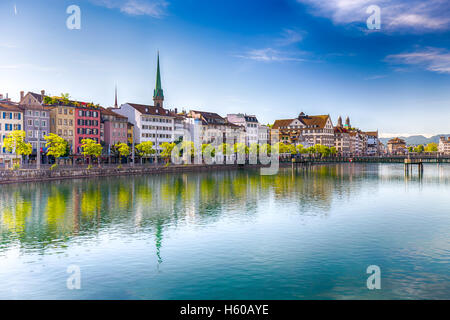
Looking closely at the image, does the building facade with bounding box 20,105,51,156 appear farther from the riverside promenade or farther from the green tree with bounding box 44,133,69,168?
the riverside promenade

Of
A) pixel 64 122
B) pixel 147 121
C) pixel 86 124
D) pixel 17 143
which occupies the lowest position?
pixel 17 143

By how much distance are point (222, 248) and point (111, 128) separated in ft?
293

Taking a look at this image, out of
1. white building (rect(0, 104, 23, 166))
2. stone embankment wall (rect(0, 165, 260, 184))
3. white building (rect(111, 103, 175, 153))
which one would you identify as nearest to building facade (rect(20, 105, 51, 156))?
white building (rect(0, 104, 23, 166))

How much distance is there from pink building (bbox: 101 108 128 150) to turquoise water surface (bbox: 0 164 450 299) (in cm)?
6288

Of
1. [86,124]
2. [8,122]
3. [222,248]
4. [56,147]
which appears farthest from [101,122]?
[222,248]

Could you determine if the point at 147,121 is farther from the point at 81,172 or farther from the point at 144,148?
the point at 81,172

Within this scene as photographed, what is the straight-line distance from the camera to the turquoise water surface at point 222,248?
18281 mm

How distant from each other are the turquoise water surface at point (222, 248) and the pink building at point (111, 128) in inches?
2476

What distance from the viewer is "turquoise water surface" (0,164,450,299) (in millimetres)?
18281

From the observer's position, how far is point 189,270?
20.9 m

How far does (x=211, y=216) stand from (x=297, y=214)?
7779mm

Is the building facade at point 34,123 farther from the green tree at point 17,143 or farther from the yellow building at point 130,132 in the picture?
the yellow building at point 130,132

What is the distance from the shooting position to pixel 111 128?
356ft

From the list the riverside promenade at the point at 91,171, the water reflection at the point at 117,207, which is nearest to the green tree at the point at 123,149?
the riverside promenade at the point at 91,171
